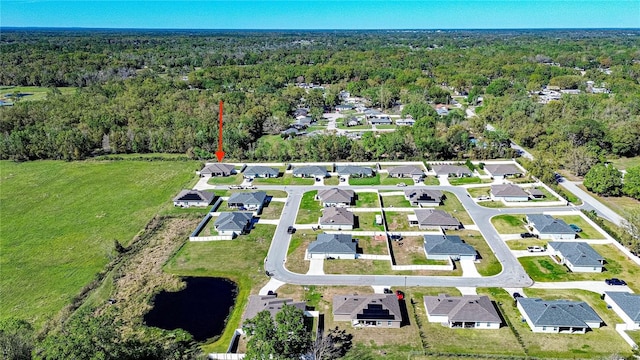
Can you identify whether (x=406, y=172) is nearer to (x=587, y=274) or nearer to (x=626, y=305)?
(x=587, y=274)

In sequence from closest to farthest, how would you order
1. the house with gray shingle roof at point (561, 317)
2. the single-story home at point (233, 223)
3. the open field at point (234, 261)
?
the house with gray shingle roof at point (561, 317), the open field at point (234, 261), the single-story home at point (233, 223)

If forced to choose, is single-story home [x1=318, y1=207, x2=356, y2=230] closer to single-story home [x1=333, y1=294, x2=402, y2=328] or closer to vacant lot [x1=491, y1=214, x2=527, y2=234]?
single-story home [x1=333, y1=294, x2=402, y2=328]

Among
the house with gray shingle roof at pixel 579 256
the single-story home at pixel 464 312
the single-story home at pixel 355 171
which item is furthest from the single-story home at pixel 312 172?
the house with gray shingle roof at pixel 579 256

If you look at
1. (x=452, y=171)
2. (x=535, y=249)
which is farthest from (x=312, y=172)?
(x=535, y=249)

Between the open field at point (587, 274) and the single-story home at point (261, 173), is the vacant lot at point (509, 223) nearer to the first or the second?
the open field at point (587, 274)

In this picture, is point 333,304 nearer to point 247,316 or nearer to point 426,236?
point 247,316

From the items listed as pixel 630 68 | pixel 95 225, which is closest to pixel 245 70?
pixel 95 225

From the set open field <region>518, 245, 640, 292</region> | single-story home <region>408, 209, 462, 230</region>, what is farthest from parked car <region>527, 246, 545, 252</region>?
single-story home <region>408, 209, 462, 230</region>
